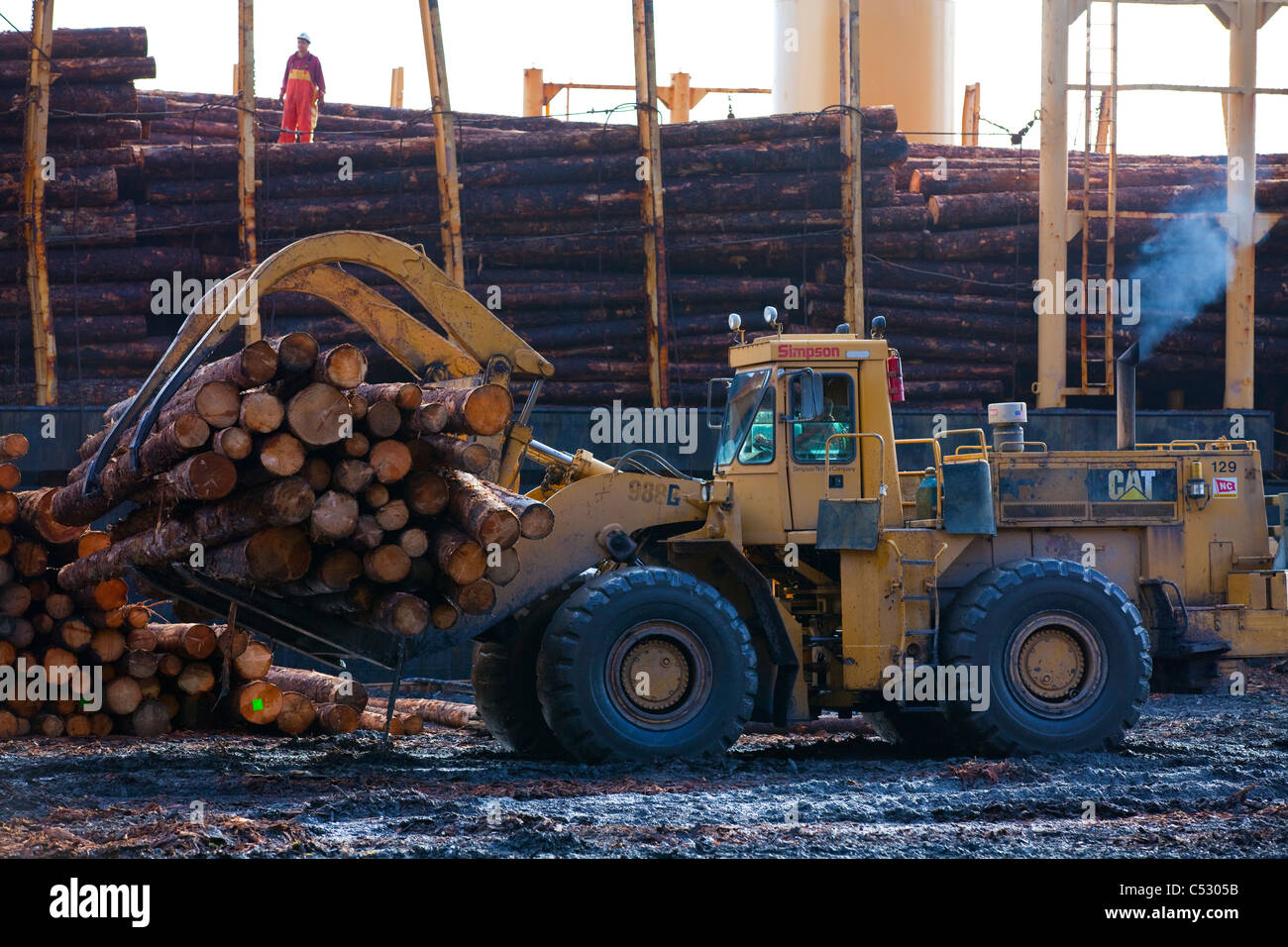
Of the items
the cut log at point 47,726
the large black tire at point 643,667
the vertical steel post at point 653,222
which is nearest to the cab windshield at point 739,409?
the large black tire at point 643,667

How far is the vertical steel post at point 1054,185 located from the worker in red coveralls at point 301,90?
8.70m

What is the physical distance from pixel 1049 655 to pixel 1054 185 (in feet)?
26.4

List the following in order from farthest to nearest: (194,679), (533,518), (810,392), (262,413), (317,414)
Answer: (194,679)
(810,392)
(533,518)
(317,414)
(262,413)

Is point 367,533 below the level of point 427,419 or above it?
below

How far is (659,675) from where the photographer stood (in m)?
10.6

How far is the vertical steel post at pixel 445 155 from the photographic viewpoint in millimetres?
16922

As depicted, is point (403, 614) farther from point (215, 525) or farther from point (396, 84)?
point (396, 84)

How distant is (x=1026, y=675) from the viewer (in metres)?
11.3

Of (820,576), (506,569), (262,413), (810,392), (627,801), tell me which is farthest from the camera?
(820,576)

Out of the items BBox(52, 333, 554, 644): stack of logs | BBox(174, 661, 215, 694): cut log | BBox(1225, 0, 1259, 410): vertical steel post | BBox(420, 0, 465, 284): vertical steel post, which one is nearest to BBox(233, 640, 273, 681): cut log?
BBox(174, 661, 215, 694): cut log

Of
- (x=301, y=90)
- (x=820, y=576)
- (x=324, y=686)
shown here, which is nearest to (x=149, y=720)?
(x=324, y=686)

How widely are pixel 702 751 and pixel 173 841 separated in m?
4.27

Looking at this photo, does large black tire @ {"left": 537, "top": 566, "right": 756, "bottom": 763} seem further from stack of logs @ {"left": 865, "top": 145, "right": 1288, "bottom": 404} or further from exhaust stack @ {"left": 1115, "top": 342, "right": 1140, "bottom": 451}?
stack of logs @ {"left": 865, "top": 145, "right": 1288, "bottom": 404}

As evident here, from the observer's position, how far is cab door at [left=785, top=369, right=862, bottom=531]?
36.9 ft
